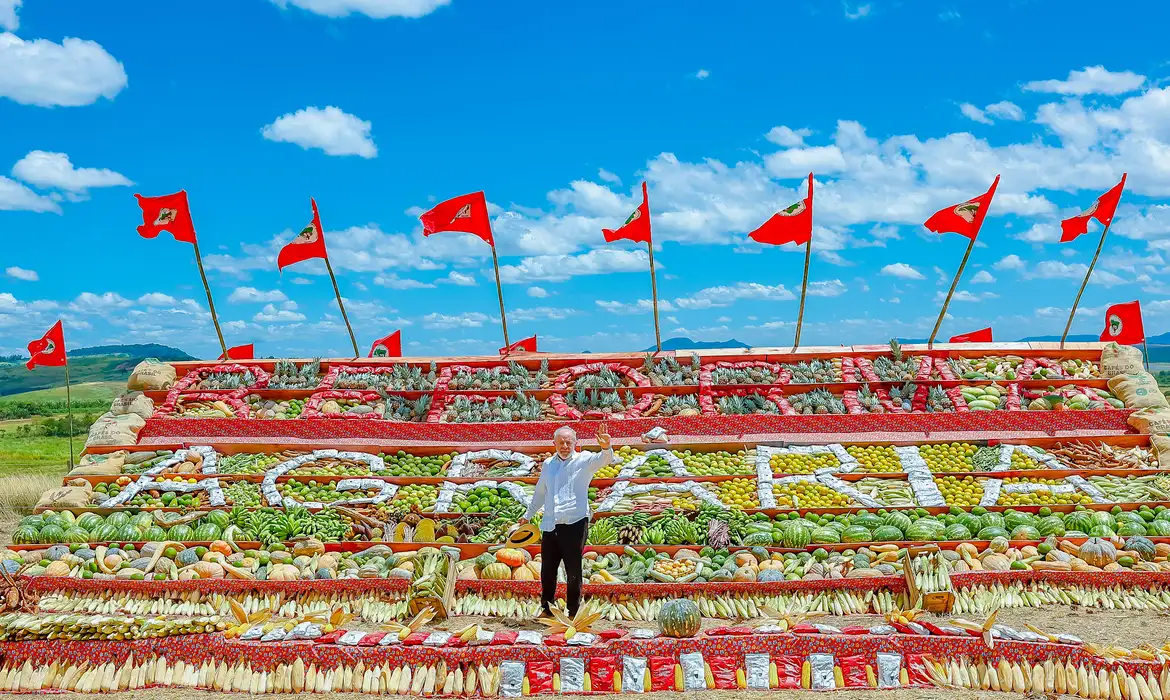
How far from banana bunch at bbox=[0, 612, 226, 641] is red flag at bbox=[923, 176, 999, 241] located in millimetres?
11300

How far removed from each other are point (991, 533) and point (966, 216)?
641cm

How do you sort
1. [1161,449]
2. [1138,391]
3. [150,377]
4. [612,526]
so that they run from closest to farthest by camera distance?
[612,526]
[1161,449]
[1138,391]
[150,377]

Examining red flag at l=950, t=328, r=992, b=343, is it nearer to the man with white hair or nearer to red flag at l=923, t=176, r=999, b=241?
red flag at l=923, t=176, r=999, b=241

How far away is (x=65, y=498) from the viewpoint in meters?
10.8

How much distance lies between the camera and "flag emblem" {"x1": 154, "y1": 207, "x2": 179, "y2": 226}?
15000 mm

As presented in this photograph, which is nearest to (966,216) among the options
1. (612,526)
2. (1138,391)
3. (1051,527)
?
(1138,391)

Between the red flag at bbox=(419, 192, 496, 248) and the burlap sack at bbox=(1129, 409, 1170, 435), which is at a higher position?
the red flag at bbox=(419, 192, 496, 248)

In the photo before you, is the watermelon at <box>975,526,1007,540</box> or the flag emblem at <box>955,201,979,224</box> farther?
the flag emblem at <box>955,201,979,224</box>

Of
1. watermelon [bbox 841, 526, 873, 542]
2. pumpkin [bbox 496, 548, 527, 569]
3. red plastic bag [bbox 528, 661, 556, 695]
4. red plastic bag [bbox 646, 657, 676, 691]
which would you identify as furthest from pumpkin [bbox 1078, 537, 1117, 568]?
red plastic bag [bbox 528, 661, 556, 695]

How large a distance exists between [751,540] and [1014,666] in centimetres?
320

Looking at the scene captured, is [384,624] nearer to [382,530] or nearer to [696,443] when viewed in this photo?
[382,530]

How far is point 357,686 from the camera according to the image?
642 centimetres

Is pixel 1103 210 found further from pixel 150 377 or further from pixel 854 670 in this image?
pixel 150 377

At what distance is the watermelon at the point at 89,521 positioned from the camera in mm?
10250
